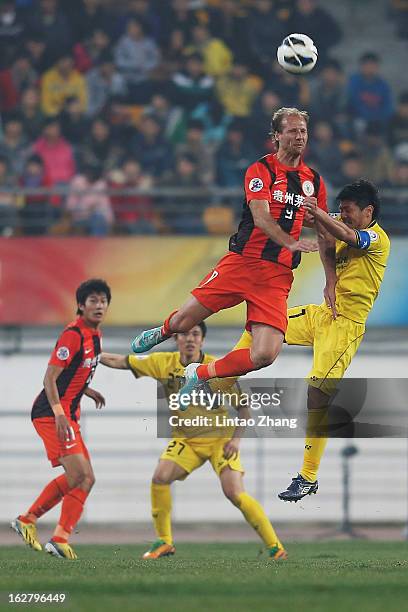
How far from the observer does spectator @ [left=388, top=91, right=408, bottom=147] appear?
18.6 m

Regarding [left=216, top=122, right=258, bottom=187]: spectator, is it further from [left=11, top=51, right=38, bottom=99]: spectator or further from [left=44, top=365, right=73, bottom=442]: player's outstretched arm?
[left=44, top=365, right=73, bottom=442]: player's outstretched arm

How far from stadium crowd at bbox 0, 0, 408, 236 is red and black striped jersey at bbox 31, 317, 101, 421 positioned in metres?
5.90

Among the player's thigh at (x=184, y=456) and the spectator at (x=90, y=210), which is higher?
the spectator at (x=90, y=210)

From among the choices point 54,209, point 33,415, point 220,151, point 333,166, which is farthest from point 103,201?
point 33,415

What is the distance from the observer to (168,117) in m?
18.6

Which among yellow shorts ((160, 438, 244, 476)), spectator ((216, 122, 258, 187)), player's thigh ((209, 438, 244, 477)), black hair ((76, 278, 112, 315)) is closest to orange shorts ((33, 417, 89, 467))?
yellow shorts ((160, 438, 244, 476))

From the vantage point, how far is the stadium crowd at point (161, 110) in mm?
17203

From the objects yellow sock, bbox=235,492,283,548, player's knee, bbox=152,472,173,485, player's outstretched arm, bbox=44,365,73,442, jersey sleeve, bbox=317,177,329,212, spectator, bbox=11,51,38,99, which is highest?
spectator, bbox=11,51,38,99

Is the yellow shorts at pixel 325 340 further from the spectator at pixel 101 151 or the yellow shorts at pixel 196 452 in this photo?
the spectator at pixel 101 151

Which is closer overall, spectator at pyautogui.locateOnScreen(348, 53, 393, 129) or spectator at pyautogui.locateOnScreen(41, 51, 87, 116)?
spectator at pyautogui.locateOnScreen(41, 51, 87, 116)

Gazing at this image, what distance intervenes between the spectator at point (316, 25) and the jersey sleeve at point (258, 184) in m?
10.3

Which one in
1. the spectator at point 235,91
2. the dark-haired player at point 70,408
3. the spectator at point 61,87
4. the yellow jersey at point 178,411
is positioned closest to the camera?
the dark-haired player at point 70,408

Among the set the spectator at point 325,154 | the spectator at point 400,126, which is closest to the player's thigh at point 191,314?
the spectator at point 325,154

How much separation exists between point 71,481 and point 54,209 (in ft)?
21.6
